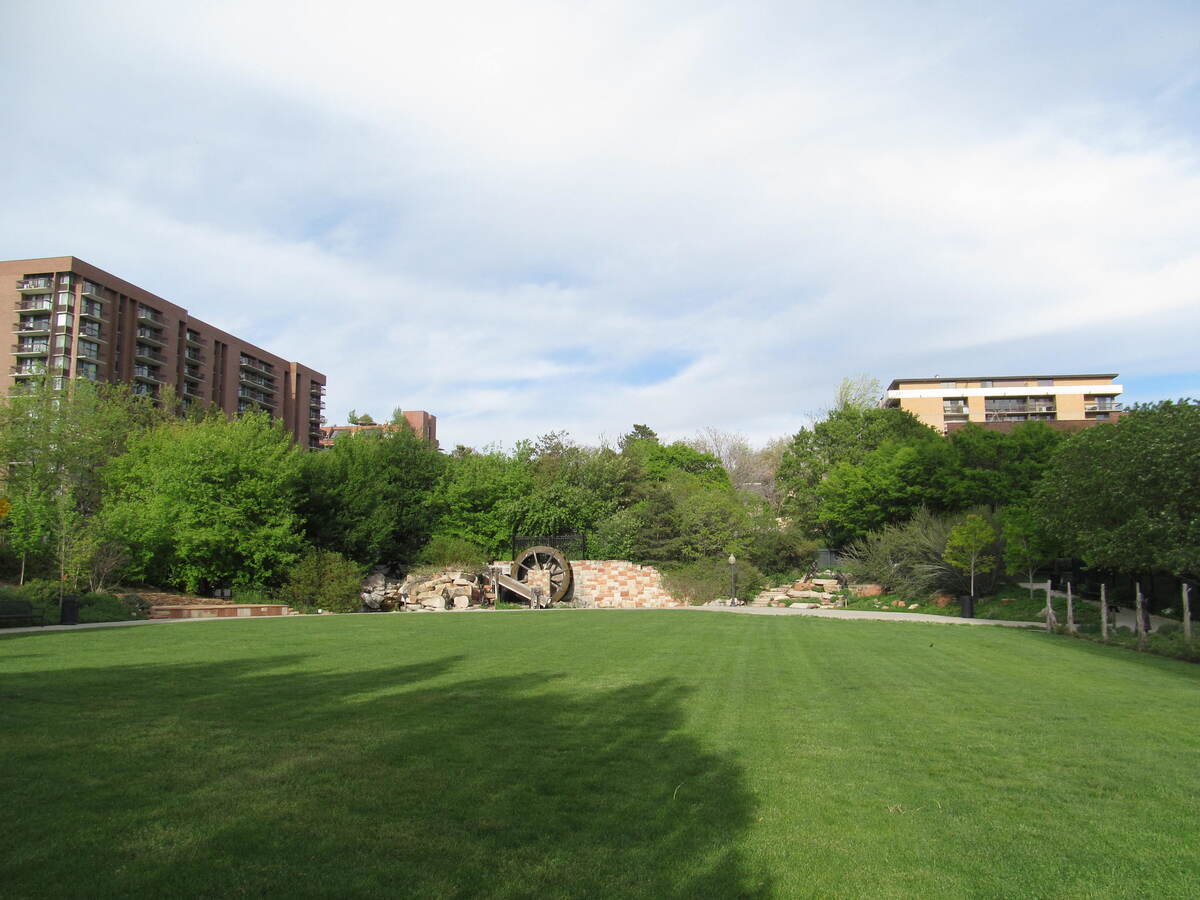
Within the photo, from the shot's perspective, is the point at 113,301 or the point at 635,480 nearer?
the point at 635,480

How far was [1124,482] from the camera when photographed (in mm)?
17797

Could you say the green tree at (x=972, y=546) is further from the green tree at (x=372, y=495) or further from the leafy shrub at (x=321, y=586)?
the green tree at (x=372, y=495)

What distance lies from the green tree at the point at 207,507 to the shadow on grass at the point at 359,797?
807 inches

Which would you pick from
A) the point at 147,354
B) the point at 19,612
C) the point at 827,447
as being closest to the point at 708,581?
the point at 827,447

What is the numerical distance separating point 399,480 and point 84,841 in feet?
114

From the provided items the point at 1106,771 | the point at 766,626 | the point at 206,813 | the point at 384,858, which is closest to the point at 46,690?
the point at 206,813

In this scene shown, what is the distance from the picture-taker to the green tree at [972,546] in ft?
86.5

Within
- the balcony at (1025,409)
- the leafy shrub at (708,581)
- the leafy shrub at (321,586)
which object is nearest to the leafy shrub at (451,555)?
the leafy shrub at (321,586)

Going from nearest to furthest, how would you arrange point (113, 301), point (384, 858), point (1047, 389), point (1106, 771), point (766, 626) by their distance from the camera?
point (384, 858) < point (1106, 771) < point (766, 626) < point (113, 301) < point (1047, 389)

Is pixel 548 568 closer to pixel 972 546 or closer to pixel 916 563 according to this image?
pixel 916 563

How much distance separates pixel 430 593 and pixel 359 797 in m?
27.0

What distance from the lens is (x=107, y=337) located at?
6719 cm

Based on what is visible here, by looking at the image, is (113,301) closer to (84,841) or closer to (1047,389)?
(84,841)

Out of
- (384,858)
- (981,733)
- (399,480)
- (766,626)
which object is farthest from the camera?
(399,480)
